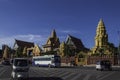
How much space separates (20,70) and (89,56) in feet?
212

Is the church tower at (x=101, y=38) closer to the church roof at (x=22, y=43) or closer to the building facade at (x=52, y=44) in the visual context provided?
the building facade at (x=52, y=44)

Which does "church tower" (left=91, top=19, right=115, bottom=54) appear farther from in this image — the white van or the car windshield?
the white van

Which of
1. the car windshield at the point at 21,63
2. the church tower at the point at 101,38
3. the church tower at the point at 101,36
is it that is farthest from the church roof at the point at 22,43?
the car windshield at the point at 21,63

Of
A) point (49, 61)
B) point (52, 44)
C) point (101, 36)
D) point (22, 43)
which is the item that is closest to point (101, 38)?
point (101, 36)

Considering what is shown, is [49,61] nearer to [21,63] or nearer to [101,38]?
[101,38]

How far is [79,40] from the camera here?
453 feet

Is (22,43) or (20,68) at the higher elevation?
(22,43)

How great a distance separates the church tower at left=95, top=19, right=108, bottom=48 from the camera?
11450 centimetres

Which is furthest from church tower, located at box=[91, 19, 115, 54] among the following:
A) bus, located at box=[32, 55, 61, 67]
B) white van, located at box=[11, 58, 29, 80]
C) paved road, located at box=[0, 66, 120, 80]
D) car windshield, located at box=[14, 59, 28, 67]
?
white van, located at box=[11, 58, 29, 80]

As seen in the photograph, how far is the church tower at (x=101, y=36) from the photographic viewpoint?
114 metres

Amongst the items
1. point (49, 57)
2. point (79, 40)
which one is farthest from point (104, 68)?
point (79, 40)

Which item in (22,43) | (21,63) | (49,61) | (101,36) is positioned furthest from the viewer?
(22,43)

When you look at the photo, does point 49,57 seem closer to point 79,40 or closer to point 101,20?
point 101,20

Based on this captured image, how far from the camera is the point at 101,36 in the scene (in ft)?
378
